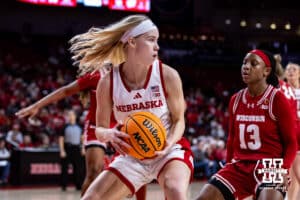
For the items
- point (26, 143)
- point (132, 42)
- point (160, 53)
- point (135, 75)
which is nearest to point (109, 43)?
point (132, 42)

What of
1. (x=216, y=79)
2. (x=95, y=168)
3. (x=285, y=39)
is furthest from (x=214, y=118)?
(x=95, y=168)

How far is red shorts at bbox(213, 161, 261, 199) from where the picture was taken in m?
5.39

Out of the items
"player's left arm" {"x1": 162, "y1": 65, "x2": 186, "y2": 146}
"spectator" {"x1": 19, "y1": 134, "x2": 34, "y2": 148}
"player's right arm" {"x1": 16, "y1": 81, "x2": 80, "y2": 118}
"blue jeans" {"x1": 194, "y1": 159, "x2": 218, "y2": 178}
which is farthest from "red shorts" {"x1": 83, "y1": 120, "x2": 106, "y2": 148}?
"blue jeans" {"x1": 194, "y1": 159, "x2": 218, "y2": 178}

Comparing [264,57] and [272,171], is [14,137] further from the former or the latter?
[272,171]

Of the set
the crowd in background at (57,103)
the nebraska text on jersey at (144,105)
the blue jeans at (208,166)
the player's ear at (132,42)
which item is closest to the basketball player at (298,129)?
the nebraska text on jersey at (144,105)

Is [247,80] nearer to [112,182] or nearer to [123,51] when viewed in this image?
[123,51]

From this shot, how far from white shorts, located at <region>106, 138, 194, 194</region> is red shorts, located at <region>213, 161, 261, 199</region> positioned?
0.82 metres

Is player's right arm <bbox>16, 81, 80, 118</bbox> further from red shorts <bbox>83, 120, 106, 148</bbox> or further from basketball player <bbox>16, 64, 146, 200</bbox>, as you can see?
red shorts <bbox>83, 120, 106, 148</bbox>

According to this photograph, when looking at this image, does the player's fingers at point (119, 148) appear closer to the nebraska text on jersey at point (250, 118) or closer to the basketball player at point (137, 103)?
the basketball player at point (137, 103)

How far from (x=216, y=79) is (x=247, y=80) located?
2439 cm

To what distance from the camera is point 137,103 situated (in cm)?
476

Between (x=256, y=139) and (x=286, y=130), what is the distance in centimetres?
27

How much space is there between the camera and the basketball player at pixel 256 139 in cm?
533

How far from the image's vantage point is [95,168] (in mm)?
7473
